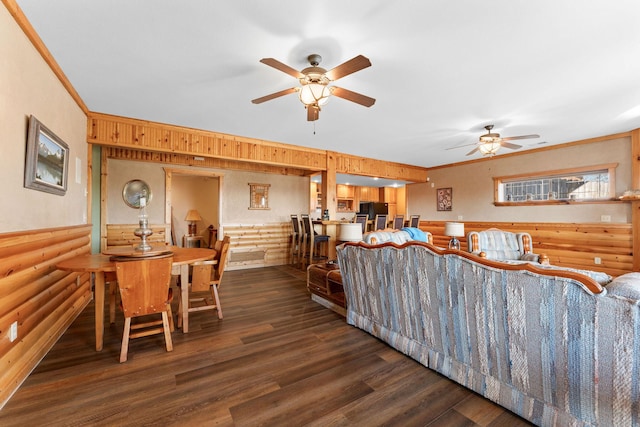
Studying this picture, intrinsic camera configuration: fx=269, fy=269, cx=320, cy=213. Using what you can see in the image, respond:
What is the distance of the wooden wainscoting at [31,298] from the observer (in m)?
1.66

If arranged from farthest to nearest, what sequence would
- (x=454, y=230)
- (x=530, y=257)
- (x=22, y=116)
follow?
(x=454, y=230)
(x=530, y=257)
(x=22, y=116)

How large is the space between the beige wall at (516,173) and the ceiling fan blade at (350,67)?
522 centimetres

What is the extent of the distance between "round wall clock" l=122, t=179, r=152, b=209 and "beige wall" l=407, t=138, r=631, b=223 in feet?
22.2

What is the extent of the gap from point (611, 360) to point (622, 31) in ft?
7.63

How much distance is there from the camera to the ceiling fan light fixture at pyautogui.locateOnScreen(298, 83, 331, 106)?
239cm

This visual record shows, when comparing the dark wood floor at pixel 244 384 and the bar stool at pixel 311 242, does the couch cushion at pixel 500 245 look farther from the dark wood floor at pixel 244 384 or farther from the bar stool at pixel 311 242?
the bar stool at pixel 311 242

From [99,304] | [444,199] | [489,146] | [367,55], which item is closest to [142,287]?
[99,304]

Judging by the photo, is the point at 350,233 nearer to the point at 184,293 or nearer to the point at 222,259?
the point at 222,259

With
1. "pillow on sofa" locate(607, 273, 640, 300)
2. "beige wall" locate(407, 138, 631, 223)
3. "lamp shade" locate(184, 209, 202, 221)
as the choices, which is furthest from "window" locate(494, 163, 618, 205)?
"lamp shade" locate(184, 209, 202, 221)

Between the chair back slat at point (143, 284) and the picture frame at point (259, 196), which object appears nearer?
the chair back slat at point (143, 284)

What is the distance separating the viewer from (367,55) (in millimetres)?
2311

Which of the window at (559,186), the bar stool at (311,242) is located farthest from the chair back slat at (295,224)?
the window at (559,186)

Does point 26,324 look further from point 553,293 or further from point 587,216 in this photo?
point 587,216

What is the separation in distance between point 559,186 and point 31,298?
7.61 metres
